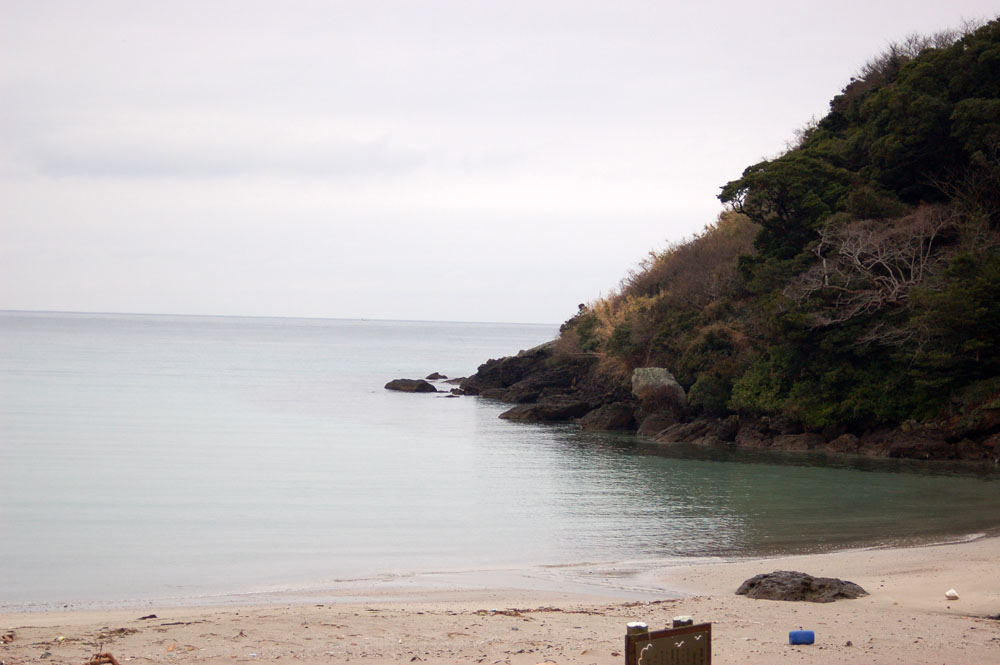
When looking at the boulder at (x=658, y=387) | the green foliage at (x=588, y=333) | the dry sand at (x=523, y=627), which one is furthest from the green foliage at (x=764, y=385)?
the dry sand at (x=523, y=627)

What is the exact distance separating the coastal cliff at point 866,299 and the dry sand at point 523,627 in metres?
17.1

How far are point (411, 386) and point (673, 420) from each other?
28832 mm

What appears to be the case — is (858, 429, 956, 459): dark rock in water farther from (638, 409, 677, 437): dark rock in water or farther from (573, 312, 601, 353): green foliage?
(573, 312, 601, 353): green foliage

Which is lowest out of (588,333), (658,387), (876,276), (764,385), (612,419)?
(612,419)

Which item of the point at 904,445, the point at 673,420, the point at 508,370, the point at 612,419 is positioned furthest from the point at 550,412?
the point at 904,445

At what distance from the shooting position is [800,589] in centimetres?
1141

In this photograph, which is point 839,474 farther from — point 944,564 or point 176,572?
point 176,572

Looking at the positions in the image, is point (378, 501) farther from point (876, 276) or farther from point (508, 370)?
point (508, 370)

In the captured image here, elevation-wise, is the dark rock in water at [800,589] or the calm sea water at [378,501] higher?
the dark rock in water at [800,589]

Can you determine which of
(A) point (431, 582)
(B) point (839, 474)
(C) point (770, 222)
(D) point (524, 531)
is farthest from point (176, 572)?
(C) point (770, 222)

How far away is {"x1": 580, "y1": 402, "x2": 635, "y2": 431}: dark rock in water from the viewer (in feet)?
129

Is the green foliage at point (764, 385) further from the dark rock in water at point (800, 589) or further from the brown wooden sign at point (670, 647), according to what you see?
the brown wooden sign at point (670, 647)

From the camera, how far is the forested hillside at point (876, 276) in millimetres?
28750

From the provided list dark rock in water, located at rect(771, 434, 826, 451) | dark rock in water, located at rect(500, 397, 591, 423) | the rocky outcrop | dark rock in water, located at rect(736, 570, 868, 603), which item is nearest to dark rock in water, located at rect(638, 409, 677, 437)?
the rocky outcrop
